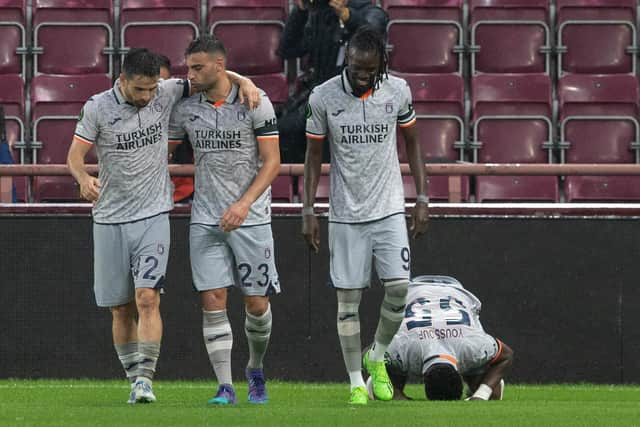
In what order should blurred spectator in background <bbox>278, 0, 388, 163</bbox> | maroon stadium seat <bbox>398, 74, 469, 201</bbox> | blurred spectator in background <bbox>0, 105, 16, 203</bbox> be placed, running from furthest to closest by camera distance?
maroon stadium seat <bbox>398, 74, 469, 201</bbox>, blurred spectator in background <bbox>278, 0, 388, 163</bbox>, blurred spectator in background <bbox>0, 105, 16, 203</bbox>

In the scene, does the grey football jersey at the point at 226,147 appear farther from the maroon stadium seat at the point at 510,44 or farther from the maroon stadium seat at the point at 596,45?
the maroon stadium seat at the point at 596,45

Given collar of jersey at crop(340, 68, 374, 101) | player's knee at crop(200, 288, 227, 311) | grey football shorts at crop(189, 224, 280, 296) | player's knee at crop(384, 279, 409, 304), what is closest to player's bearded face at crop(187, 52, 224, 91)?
collar of jersey at crop(340, 68, 374, 101)

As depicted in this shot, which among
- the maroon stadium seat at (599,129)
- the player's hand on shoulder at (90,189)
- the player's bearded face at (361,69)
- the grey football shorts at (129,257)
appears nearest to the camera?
the player's hand on shoulder at (90,189)

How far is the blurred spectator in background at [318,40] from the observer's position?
38.3 feet

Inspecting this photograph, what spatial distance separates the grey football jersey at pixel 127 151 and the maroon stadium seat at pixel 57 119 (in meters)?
3.76

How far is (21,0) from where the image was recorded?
1367 cm

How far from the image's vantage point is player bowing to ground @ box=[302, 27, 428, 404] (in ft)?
27.5

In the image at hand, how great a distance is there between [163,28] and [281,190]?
7.09 ft

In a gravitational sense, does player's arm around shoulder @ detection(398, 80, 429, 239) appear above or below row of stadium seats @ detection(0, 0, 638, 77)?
below

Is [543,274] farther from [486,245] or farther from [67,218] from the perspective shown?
[67,218]

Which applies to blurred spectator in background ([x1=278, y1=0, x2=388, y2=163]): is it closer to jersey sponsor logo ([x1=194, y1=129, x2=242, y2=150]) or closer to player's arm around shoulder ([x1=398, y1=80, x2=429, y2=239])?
player's arm around shoulder ([x1=398, y1=80, x2=429, y2=239])

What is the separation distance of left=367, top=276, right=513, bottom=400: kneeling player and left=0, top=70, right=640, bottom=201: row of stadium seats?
11.3 feet

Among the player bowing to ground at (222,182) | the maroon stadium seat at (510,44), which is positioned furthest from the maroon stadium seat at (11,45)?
the player bowing to ground at (222,182)

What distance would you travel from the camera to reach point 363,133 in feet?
27.4
